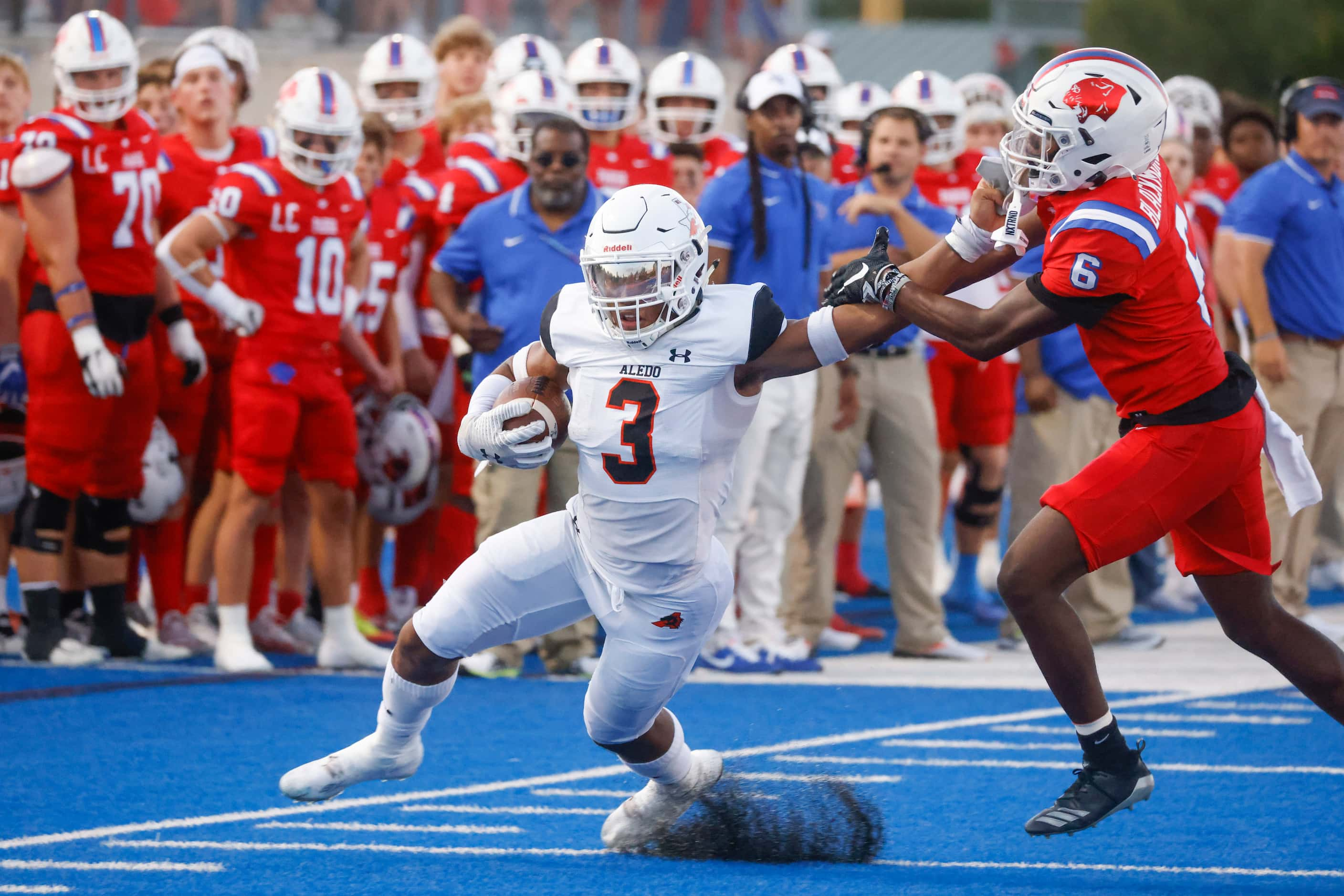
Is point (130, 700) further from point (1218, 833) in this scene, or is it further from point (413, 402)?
point (1218, 833)

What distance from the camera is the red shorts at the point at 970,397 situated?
857 centimetres

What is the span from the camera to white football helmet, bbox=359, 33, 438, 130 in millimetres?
8539

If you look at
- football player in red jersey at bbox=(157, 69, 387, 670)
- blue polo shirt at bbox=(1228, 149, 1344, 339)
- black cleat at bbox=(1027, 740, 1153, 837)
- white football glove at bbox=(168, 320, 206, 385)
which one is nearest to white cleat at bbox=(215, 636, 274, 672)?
football player in red jersey at bbox=(157, 69, 387, 670)

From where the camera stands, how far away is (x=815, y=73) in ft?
31.1

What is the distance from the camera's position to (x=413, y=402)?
7.72 metres

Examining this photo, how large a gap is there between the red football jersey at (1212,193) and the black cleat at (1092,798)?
435 centimetres

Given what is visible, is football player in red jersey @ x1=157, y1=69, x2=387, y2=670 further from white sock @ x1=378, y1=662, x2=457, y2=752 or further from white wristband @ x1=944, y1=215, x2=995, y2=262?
white wristband @ x1=944, y1=215, x2=995, y2=262

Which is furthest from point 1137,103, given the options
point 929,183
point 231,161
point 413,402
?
point 929,183

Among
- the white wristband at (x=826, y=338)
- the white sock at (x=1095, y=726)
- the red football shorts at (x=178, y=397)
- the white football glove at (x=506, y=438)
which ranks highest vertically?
the white wristband at (x=826, y=338)

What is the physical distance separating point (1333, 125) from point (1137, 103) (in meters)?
3.79

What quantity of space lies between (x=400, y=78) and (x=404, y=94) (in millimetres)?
98

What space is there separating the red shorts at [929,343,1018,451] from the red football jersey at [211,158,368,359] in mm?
2869

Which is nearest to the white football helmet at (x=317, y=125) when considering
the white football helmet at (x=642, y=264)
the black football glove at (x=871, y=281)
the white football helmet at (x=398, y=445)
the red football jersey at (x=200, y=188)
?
the red football jersey at (x=200, y=188)

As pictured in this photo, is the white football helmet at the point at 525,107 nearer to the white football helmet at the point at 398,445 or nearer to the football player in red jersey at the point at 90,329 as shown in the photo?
the white football helmet at the point at 398,445
